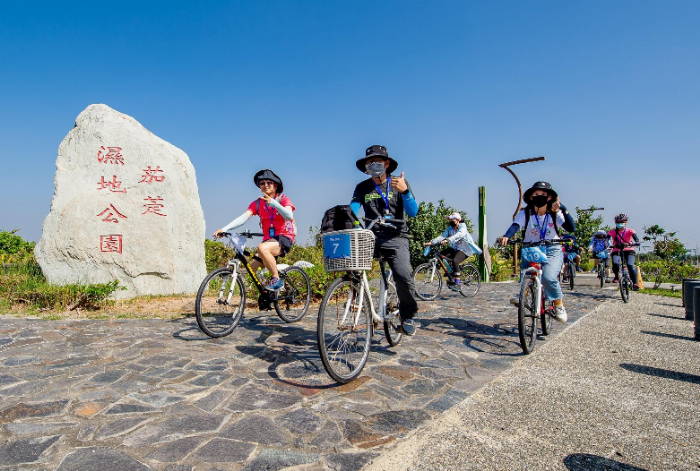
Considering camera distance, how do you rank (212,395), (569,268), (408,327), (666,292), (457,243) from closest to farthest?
1. (212,395)
2. (408,327)
3. (457,243)
4. (569,268)
5. (666,292)

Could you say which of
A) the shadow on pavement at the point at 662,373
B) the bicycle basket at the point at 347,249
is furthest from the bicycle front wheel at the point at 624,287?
the bicycle basket at the point at 347,249

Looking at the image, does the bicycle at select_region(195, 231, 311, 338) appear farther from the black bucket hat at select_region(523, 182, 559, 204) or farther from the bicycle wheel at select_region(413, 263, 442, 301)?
the black bucket hat at select_region(523, 182, 559, 204)

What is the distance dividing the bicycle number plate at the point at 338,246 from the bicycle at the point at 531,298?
2238 millimetres

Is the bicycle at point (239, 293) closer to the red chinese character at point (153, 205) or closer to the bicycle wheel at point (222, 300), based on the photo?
the bicycle wheel at point (222, 300)

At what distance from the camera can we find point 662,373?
4312 mm

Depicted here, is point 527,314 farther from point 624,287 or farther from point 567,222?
point 624,287

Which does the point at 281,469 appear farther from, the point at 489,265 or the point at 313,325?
the point at 489,265

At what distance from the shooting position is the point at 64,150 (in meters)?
9.15

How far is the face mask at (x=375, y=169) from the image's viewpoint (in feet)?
13.7

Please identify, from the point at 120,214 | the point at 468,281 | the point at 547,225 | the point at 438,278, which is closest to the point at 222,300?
the point at 547,225

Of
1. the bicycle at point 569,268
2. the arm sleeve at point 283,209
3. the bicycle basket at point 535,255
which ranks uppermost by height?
the arm sleeve at point 283,209

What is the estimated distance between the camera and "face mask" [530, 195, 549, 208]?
5.26m

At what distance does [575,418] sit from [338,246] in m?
2.27

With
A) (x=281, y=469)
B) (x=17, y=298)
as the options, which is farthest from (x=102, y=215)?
(x=281, y=469)
